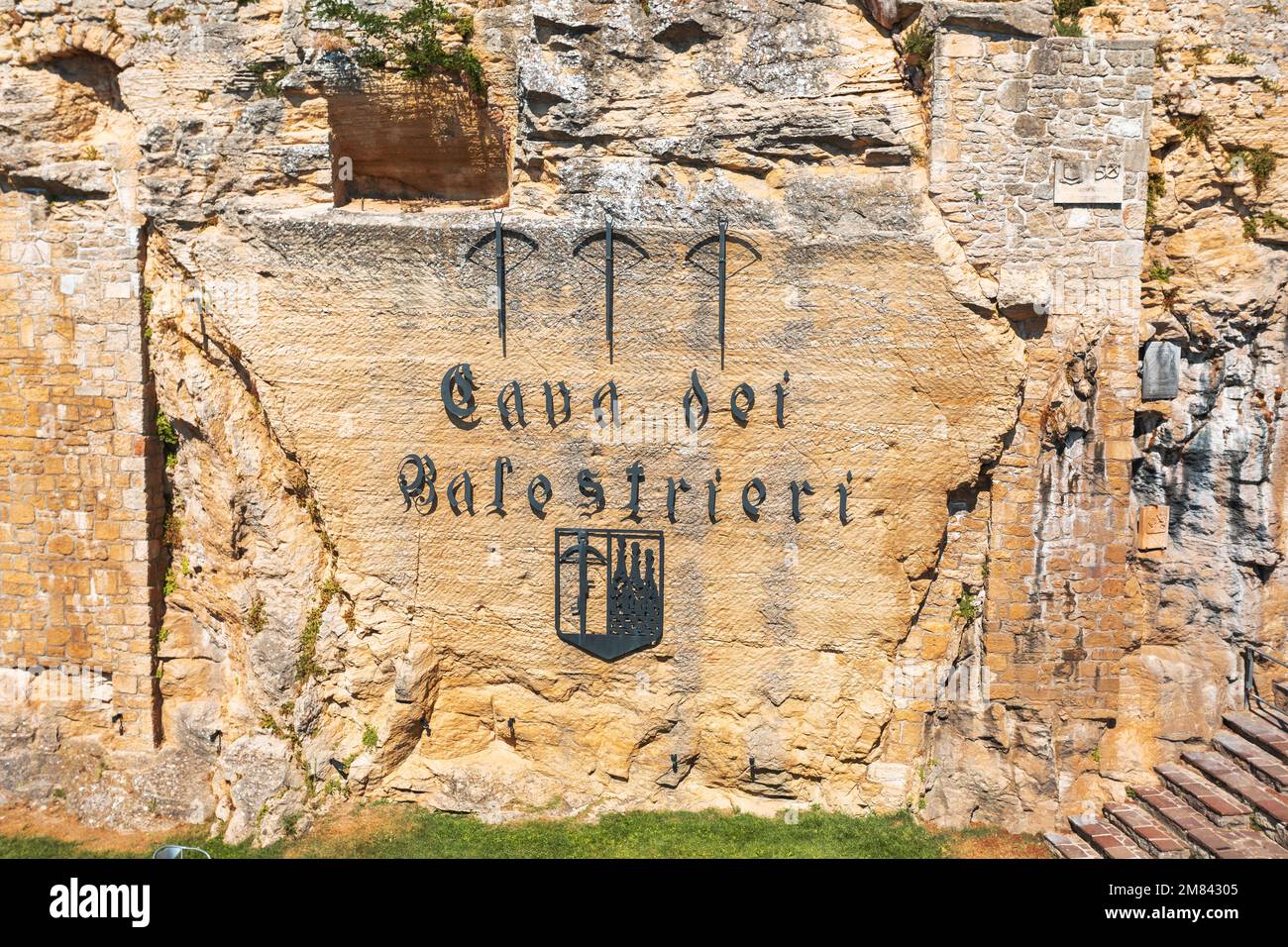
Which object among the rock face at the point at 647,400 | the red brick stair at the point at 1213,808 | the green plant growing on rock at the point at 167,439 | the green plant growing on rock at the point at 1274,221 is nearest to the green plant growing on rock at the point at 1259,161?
the rock face at the point at 647,400

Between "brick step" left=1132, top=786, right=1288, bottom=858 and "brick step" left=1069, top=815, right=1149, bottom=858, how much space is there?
333mm

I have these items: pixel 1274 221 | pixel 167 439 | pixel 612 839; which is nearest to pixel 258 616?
pixel 167 439

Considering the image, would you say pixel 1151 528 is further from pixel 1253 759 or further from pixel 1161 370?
pixel 1253 759

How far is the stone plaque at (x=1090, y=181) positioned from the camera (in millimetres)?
8242

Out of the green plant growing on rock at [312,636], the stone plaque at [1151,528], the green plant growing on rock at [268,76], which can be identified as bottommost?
the green plant growing on rock at [312,636]

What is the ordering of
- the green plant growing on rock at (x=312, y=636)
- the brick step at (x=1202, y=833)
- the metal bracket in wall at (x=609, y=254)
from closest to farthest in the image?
the brick step at (x=1202, y=833), the metal bracket in wall at (x=609, y=254), the green plant growing on rock at (x=312, y=636)

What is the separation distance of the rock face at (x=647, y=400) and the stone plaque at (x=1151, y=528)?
5 cm

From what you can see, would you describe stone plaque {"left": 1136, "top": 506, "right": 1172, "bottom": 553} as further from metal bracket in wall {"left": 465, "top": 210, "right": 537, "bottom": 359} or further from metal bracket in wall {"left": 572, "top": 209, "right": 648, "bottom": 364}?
metal bracket in wall {"left": 465, "top": 210, "right": 537, "bottom": 359}

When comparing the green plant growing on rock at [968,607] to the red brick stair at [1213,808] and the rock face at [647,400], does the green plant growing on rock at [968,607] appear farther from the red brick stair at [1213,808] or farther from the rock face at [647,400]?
the red brick stair at [1213,808]

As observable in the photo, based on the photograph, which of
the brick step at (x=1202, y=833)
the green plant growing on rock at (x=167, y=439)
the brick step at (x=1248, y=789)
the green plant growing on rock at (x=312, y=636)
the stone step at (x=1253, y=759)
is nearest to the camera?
the brick step at (x=1202, y=833)

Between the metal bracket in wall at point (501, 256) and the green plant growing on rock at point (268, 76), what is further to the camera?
the green plant growing on rock at point (268, 76)

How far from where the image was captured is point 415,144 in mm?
9070

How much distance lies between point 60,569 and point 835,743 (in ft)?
21.6
